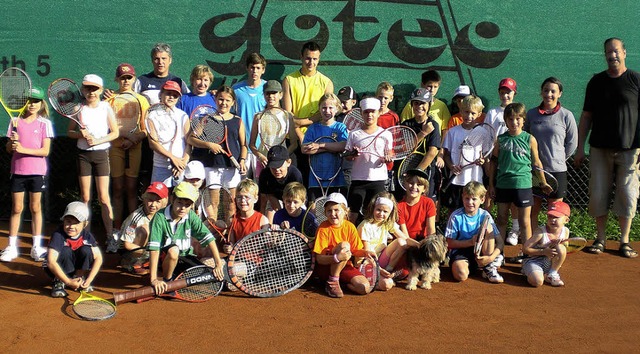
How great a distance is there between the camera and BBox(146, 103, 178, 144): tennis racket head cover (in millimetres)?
6582

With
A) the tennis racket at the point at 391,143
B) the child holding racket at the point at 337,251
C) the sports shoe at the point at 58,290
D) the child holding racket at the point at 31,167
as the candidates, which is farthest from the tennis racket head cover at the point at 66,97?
the child holding racket at the point at 337,251

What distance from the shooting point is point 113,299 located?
5500 millimetres

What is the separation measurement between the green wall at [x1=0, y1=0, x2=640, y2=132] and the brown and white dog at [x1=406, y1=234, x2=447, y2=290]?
8.65 ft

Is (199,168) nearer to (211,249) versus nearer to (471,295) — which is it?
(211,249)

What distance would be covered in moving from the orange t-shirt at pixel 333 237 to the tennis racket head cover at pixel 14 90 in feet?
8.80

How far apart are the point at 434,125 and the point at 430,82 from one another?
1009mm

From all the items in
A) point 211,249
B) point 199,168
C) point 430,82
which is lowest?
point 211,249

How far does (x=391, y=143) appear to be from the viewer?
6.48 meters

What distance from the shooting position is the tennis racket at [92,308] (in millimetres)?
5094

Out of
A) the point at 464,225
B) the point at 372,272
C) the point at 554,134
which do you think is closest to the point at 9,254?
the point at 372,272

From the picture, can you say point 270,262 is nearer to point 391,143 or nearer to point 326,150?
point 326,150

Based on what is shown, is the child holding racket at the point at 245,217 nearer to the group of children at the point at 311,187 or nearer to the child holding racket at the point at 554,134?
the group of children at the point at 311,187

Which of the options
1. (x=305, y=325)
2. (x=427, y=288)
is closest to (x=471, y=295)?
(x=427, y=288)

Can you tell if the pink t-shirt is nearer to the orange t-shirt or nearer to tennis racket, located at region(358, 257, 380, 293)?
the orange t-shirt
